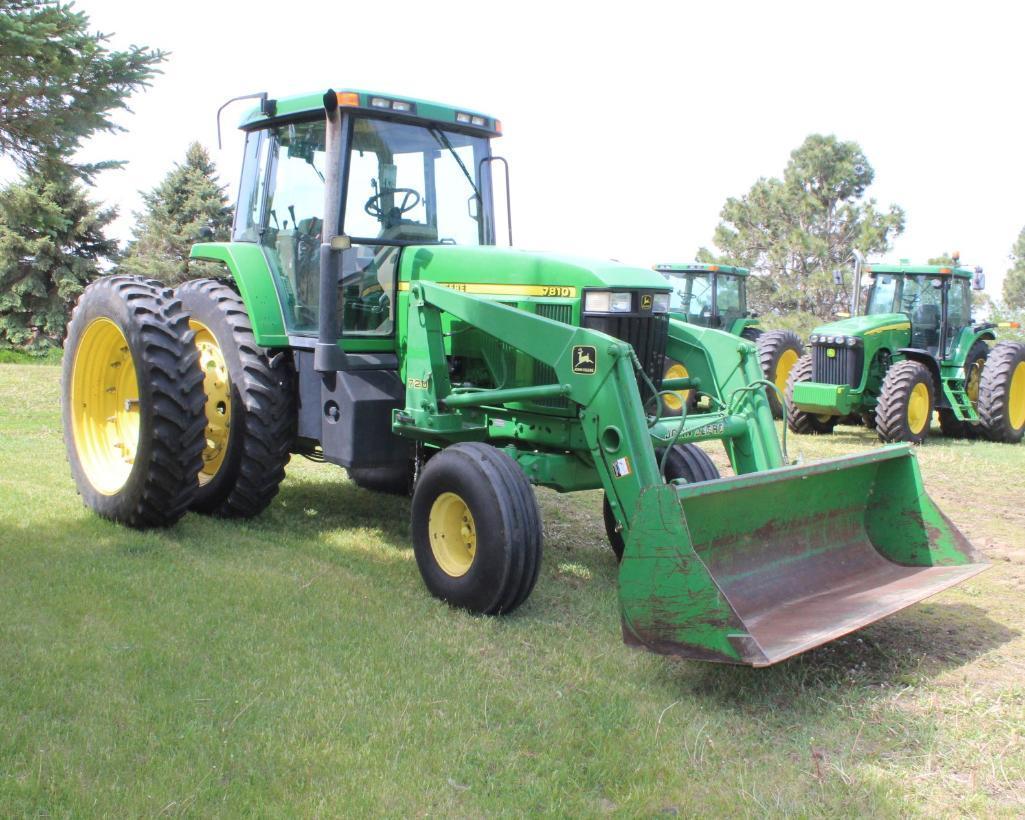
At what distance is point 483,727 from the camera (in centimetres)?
359

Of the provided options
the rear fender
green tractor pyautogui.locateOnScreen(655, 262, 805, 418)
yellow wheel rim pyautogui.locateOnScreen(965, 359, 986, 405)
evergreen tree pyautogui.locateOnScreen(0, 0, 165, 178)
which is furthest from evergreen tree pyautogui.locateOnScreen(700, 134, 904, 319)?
the rear fender

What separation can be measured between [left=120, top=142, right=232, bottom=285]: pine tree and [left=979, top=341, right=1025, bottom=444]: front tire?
19495mm

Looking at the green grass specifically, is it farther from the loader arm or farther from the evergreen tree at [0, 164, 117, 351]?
the loader arm

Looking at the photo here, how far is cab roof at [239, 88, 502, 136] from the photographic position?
5496 mm

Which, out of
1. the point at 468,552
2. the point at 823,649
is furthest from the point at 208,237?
the point at 823,649

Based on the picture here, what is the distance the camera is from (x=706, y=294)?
605 inches

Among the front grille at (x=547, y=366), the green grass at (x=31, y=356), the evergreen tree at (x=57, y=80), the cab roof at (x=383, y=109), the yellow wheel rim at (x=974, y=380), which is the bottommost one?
the green grass at (x=31, y=356)

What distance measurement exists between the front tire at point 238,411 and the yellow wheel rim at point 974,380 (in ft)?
31.8

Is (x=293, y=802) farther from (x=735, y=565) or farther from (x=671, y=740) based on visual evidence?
(x=735, y=565)

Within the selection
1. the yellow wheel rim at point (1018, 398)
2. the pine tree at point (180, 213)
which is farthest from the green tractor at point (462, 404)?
the pine tree at point (180, 213)

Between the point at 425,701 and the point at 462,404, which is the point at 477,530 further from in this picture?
the point at 425,701

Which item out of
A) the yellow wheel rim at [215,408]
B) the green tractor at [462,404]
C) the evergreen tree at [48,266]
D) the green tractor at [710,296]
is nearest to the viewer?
the green tractor at [462,404]

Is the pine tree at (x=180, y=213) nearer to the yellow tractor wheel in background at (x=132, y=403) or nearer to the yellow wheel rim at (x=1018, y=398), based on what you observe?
the yellow wheel rim at (x=1018, y=398)

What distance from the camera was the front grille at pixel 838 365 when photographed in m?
11.7
